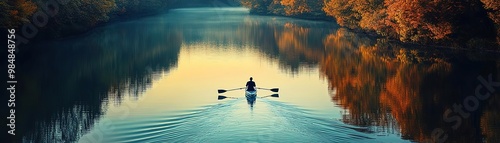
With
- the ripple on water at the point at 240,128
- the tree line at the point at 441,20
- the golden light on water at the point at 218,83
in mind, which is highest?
the tree line at the point at 441,20

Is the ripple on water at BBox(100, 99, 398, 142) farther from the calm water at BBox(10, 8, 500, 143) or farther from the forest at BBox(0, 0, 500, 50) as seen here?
the forest at BBox(0, 0, 500, 50)

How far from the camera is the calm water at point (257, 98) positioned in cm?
3262

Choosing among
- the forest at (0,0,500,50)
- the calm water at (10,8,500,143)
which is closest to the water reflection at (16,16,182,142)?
the calm water at (10,8,500,143)

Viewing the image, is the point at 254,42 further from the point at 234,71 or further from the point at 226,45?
the point at 234,71

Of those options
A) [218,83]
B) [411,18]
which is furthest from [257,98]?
[411,18]

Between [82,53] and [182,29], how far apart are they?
165 ft

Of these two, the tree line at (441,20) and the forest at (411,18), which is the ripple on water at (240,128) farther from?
the tree line at (441,20)

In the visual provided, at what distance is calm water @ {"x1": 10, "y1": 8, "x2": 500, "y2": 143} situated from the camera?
107ft

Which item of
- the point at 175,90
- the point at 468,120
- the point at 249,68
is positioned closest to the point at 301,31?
the point at 249,68

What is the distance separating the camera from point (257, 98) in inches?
1704

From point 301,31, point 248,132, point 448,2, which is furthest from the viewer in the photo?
point 301,31

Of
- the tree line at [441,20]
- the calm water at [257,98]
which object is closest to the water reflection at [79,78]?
the calm water at [257,98]

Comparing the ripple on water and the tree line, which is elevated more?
the tree line

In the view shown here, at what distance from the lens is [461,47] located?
6938cm
